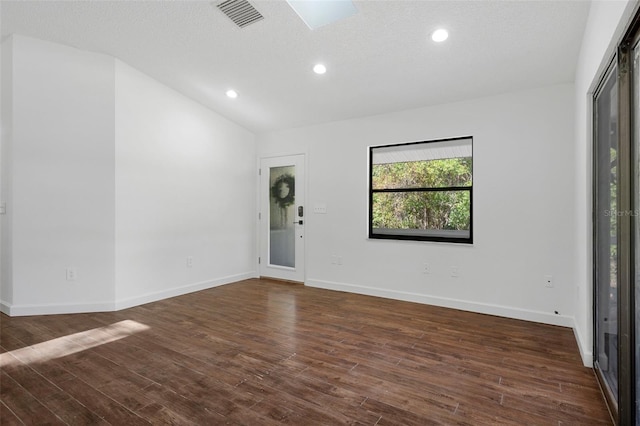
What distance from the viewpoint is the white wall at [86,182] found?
3.54 meters

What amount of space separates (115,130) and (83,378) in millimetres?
2709

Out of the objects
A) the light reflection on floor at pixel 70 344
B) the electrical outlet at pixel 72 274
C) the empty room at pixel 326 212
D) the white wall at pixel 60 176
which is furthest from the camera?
the electrical outlet at pixel 72 274

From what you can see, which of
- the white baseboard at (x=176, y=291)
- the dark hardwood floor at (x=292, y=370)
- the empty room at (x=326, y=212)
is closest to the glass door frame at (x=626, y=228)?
the empty room at (x=326, y=212)

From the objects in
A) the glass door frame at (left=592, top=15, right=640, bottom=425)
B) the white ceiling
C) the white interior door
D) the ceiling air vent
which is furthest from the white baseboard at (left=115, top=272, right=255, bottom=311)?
the glass door frame at (left=592, top=15, right=640, bottom=425)

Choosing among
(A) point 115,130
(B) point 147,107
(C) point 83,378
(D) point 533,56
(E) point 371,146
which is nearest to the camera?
(C) point 83,378

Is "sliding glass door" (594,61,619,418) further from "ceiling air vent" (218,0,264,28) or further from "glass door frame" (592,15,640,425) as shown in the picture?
"ceiling air vent" (218,0,264,28)

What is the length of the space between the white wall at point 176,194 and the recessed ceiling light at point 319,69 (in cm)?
212

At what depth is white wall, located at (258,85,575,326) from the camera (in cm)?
340

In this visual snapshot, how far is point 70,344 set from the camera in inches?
112

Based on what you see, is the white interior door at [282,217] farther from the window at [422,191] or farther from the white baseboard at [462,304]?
the window at [422,191]

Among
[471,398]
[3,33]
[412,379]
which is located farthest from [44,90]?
[471,398]

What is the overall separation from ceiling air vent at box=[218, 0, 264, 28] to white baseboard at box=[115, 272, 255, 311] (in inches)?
129

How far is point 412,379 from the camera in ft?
7.54

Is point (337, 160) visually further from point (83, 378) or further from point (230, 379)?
point (83, 378)
